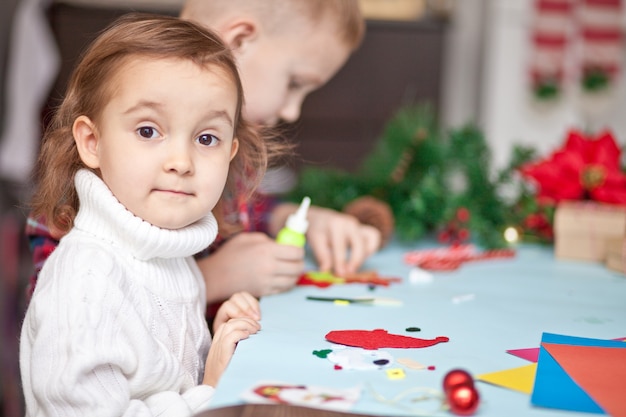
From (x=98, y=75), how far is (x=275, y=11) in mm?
421

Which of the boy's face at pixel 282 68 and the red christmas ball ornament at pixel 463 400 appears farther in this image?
the boy's face at pixel 282 68

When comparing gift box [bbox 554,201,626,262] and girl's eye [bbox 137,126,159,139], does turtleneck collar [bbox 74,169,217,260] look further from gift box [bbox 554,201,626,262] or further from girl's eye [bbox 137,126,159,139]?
gift box [bbox 554,201,626,262]

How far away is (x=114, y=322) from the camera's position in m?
0.72

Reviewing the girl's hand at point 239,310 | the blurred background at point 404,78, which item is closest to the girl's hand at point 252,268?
the girl's hand at point 239,310

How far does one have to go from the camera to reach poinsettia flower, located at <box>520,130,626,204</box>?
1317 mm

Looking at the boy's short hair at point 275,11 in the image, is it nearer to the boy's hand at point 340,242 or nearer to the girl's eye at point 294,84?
the girl's eye at point 294,84

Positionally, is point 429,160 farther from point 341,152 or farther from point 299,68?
point 341,152

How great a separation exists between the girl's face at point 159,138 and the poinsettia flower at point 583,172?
728mm

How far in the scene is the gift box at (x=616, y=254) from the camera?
3.77 feet

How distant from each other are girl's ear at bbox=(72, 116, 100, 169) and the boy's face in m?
0.36

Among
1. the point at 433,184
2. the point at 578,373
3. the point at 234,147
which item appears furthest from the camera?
the point at 433,184

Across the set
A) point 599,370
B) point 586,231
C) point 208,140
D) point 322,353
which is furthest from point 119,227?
point 586,231

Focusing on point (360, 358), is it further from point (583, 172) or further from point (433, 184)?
point (583, 172)

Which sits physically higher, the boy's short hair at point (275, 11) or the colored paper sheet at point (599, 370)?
the boy's short hair at point (275, 11)
